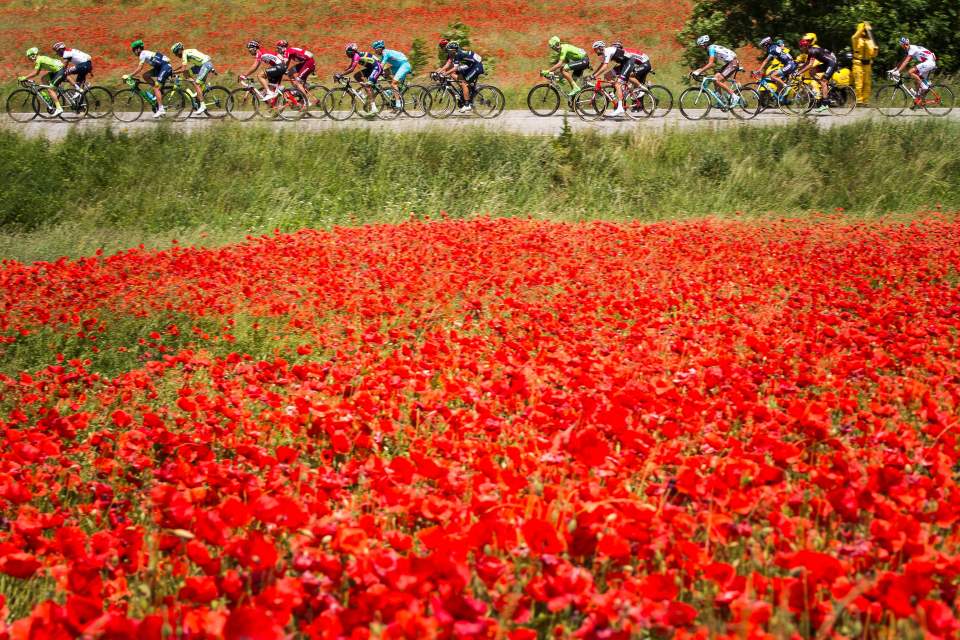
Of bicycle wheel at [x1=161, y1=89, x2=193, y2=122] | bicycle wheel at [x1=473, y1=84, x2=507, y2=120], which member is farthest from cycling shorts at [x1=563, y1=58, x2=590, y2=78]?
bicycle wheel at [x1=161, y1=89, x2=193, y2=122]

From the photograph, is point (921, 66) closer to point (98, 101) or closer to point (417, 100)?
point (417, 100)

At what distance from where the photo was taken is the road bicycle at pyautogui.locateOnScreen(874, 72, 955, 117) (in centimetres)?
2308

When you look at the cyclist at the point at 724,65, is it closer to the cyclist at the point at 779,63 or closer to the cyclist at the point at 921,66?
the cyclist at the point at 779,63

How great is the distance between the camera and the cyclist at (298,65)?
72.1 ft

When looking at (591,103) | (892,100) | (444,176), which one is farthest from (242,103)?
(892,100)

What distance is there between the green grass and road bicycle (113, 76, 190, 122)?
7708mm

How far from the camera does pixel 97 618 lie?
1.73m

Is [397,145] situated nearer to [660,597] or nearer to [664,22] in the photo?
[660,597]

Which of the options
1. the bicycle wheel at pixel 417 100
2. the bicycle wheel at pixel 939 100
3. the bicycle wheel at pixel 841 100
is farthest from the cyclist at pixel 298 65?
the bicycle wheel at pixel 939 100

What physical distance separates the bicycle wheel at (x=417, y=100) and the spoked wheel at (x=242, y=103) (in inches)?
161

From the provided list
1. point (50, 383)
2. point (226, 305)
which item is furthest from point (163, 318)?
point (50, 383)

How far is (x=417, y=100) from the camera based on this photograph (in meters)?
23.3

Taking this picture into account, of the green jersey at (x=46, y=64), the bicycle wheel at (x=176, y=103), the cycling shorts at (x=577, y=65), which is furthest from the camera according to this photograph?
the bicycle wheel at (x=176, y=103)

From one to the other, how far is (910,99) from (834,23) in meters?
5.26
